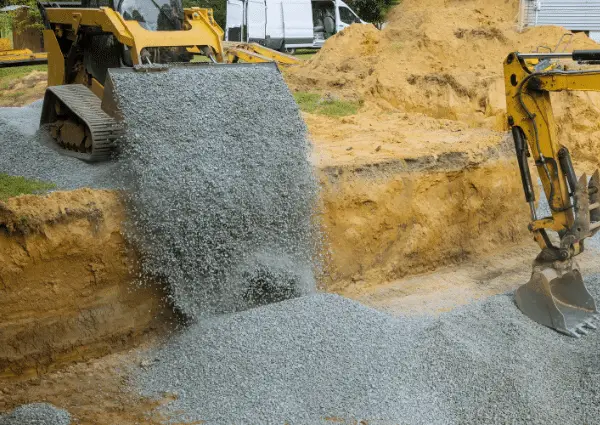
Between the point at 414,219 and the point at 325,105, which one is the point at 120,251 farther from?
the point at 325,105

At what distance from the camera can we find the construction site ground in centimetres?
604

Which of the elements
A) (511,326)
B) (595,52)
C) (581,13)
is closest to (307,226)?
(511,326)

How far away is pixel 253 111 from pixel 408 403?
11.1 feet

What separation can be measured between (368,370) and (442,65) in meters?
7.80

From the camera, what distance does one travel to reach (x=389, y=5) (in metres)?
23.9

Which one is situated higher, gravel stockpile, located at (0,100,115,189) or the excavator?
the excavator

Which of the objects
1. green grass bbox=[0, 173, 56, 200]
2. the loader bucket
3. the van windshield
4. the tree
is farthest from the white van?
the loader bucket

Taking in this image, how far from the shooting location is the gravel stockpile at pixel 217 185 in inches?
252

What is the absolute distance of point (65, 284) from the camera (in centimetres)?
621

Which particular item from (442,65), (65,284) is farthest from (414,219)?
(442,65)

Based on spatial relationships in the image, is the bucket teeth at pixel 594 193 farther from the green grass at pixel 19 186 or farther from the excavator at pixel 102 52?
the green grass at pixel 19 186

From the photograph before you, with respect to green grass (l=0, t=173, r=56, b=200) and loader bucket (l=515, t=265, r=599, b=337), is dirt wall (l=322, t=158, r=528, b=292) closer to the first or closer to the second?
loader bucket (l=515, t=265, r=599, b=337)

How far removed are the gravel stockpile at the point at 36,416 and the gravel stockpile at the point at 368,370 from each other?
28.4 inches

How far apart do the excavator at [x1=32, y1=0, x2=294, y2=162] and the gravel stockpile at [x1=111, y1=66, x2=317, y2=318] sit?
0.46 meters
